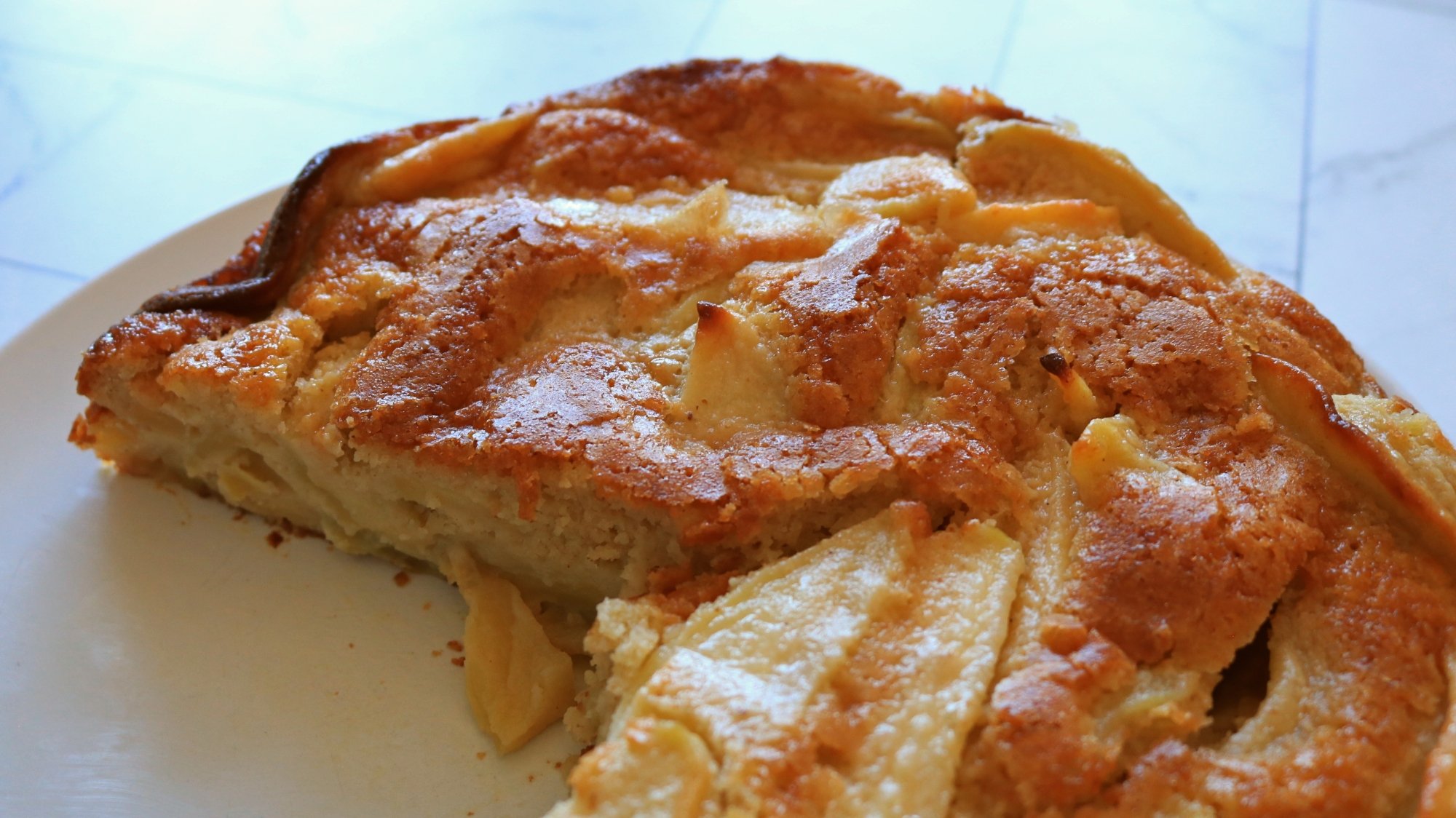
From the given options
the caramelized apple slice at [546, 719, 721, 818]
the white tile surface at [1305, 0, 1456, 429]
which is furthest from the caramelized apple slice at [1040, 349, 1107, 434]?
the white tile surface at [1305, 0, 1456, 429]

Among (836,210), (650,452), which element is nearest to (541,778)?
(650,452)

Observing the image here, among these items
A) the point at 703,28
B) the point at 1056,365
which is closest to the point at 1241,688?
the point at 1056,365

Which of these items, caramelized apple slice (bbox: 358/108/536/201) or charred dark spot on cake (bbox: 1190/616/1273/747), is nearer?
charred dark spot on cake (bbox: 1190/616/1273/747)

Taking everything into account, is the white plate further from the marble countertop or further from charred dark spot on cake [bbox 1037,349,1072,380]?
charred dark spot on cake [bbox 1037,349,1072,380]

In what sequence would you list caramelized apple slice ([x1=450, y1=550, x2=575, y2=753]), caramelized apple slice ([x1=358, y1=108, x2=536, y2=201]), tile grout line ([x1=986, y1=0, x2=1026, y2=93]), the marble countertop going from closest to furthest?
caramelized apple slice ([x1=450, y1=550, x2=575, y2=753])
caramelized apple slice ([x1=358, y1=108, x2=536, y2=201])
the marble countertop
tile grout line ([x1=986, y1=0, x2=1026, y2=93])

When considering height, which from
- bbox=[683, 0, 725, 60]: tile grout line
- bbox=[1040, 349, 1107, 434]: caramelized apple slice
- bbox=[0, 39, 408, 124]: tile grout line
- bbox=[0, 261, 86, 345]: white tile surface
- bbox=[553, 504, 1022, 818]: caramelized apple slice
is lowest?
bbox=[553, 504, 1022, 818]: caramelized apple slice

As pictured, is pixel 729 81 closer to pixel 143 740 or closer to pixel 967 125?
pixel 967 125

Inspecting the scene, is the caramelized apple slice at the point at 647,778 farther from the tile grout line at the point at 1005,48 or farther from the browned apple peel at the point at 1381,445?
the tile grout line at the point at 1005,48
